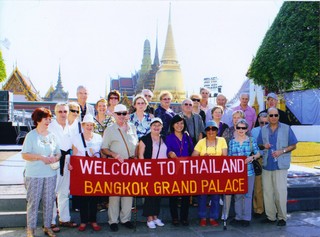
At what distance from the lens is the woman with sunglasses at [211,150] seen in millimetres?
4867

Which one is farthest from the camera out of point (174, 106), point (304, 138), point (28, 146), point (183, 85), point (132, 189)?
point (183, 85)

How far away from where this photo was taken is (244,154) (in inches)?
196

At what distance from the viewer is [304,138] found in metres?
22.8

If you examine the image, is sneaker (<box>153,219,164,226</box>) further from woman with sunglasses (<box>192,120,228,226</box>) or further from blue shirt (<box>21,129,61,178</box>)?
blue shirt (<box>21,129,61,178</box>)

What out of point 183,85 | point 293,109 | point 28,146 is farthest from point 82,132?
point 183,85

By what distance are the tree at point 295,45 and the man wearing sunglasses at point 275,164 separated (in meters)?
4.28

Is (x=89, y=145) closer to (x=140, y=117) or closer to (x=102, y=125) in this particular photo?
(x=102, y=125)

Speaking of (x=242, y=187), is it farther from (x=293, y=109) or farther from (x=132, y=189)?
(x=293, y=109)

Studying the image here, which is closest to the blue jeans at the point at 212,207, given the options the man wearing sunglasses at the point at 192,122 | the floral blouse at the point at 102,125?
the man wearing sunglasses at the point at 192,122

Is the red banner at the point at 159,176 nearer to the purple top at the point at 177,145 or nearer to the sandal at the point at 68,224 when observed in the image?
the purple top at the point at 177,145

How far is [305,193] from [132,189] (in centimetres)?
337

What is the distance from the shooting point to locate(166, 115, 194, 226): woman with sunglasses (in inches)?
192

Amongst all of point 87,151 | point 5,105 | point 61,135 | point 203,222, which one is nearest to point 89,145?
point 87,151

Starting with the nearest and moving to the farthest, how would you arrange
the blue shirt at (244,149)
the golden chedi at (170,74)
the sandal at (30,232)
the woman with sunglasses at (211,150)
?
the sandal at (30,232), the woman with sunglasses at (211,150), the blue shirt at (244,149), the golden chedi at (170,74)
